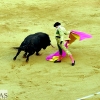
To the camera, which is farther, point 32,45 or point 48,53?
point 48,53

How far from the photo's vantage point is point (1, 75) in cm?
1038

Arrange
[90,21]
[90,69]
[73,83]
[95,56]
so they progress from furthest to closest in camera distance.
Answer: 1. [90,21]
2. [95,56]
3. [90,69]
4. [73,83]

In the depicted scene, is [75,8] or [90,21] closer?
[90,21]

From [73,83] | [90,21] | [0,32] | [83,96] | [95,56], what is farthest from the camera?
[90,21]

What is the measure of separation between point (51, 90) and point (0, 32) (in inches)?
183

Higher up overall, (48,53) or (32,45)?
(32,45)

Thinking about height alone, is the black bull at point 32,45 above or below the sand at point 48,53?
above

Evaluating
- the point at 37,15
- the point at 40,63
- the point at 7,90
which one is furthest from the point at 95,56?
the point at 37,15

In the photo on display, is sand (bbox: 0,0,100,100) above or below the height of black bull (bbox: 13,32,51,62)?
below

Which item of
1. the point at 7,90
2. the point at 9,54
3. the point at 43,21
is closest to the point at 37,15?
the point at 43,21

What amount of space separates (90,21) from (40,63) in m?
4.09

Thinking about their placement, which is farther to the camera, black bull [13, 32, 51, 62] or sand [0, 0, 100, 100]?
black bull [13, 32, 51, 62]

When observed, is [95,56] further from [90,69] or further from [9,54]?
[9,54]

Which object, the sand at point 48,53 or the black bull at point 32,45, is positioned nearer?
the sand at point 48,53
